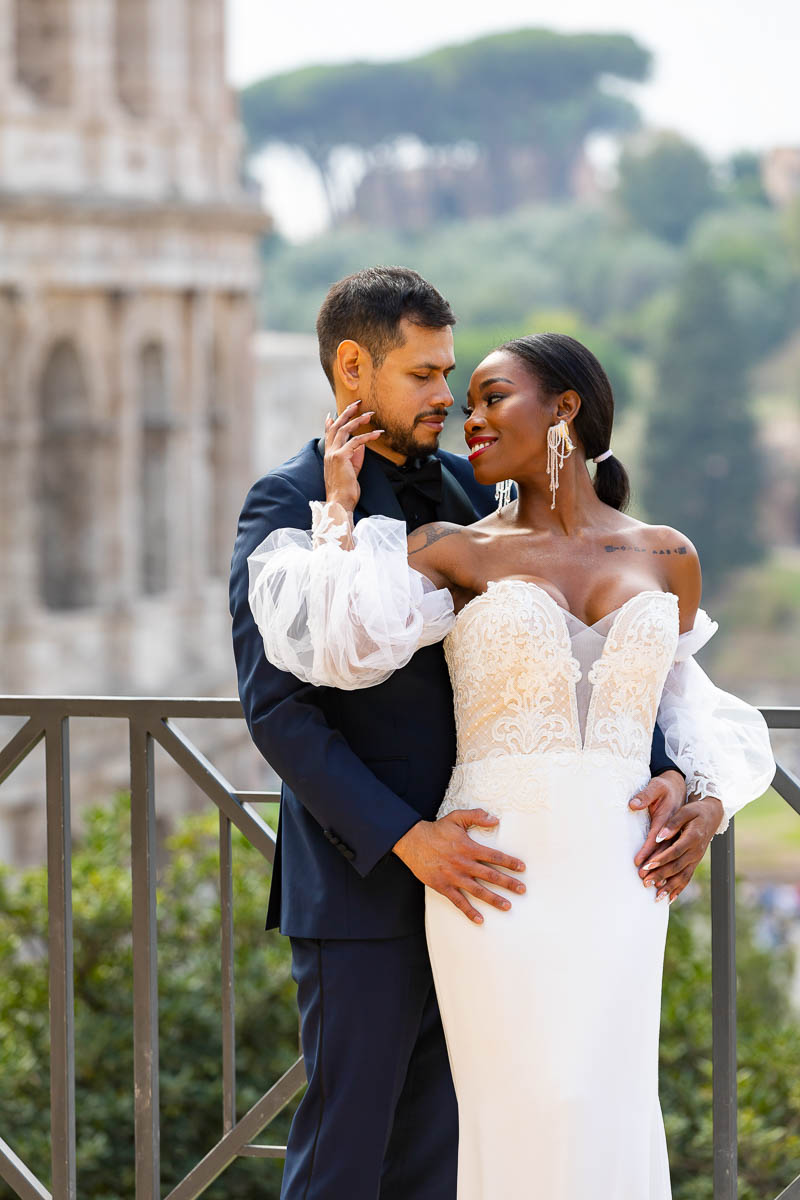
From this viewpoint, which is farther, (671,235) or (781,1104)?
A: (671,235)

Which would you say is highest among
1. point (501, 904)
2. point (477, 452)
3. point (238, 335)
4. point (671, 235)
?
point (671, 235)

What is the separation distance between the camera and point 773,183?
294ft

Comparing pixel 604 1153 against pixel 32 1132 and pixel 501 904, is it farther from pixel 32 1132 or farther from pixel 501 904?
pixel 32 1132

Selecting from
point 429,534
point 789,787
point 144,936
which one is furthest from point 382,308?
point 144,936

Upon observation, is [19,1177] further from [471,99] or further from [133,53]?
[471,99]

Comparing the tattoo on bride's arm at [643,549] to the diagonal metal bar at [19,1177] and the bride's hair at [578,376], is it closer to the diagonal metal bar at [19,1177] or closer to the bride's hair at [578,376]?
the bride's hair at [578,376]

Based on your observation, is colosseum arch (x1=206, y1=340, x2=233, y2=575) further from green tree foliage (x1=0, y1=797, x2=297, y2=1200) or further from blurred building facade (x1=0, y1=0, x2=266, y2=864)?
green tree foliage (x1=0, y1=797, x2=297, y2=1200)

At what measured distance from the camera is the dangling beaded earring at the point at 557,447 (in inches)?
113

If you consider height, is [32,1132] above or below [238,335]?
below

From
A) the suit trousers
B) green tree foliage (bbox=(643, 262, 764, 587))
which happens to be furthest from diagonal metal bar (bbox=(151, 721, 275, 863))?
green tree foliage (bbox=(643, 262, 764, 587))

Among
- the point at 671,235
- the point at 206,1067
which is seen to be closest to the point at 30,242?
the point at 206,1067

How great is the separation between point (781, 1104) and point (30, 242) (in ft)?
56.4

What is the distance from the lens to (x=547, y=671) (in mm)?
2766

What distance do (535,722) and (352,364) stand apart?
65 centimetres
